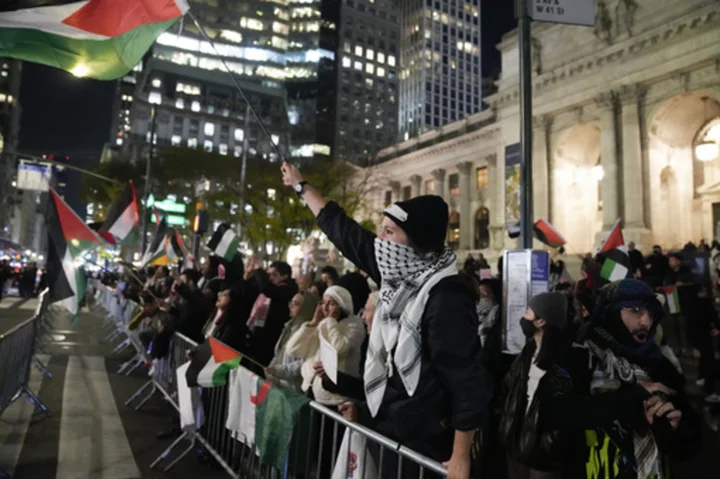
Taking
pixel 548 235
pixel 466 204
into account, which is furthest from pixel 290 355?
pixel 466 204

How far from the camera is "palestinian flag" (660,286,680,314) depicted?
32.1 feet

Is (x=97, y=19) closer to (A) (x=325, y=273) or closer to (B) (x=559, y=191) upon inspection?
(A) (x=325, y=273)

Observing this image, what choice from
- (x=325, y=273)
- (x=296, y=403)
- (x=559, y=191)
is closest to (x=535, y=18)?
(x=325, y=273)

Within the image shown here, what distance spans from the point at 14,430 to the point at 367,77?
4382 inches

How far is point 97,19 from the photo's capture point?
480 centimetres

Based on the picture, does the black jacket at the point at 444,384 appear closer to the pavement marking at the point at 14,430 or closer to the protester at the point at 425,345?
the protester at the point at 425,345

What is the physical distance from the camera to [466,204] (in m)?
47.0

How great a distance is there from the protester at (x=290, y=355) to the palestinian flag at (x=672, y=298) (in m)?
7.81

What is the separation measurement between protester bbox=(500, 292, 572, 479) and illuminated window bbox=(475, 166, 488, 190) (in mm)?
44210

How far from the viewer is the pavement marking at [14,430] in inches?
210

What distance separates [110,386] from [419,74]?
120866 mm

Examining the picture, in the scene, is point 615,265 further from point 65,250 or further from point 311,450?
point 65,250

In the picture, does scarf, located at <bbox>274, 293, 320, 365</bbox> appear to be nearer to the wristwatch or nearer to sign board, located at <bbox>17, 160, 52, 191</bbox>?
the wristwatch

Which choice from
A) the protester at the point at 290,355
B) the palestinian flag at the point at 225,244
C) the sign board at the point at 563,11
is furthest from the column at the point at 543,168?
the protester at the point at 290,355
